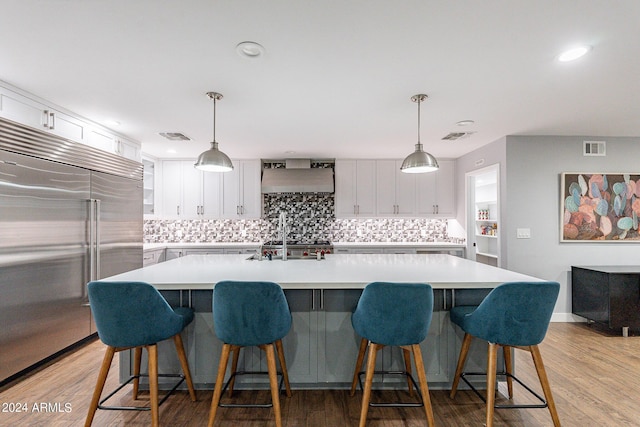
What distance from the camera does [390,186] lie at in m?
5.60

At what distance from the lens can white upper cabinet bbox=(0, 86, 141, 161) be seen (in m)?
2.57

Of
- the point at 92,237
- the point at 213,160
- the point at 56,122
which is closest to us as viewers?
the point at 213,160

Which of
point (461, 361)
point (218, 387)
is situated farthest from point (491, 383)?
point (218, 387)

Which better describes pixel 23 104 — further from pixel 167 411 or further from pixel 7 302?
pixel 167 411

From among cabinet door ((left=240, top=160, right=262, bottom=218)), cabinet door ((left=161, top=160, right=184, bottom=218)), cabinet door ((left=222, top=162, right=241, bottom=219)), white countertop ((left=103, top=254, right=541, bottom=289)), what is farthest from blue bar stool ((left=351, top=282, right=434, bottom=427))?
cabinet door ((left=161, top=160, right=184, bottom=218))

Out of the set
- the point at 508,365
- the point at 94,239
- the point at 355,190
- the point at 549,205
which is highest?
the point at 355,190

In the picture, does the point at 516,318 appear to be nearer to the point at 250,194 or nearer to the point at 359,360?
the point at 359,360

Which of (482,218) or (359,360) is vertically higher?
(482,218)

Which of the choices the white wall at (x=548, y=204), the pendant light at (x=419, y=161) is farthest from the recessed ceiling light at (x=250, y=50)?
the white wall at (x=548, y=204)

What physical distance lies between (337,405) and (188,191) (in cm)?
446

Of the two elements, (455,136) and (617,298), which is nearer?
(617,298)

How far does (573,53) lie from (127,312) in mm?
3200

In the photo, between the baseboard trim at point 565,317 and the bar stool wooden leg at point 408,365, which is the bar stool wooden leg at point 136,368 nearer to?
the bar stool wooden leg at point 408,365

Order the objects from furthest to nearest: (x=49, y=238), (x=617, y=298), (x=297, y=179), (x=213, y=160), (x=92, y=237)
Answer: (x=297, y=179) → (x=617, y=298) → (x=92, y=237) → (x=49, y=238) → (x=213, y=160)
